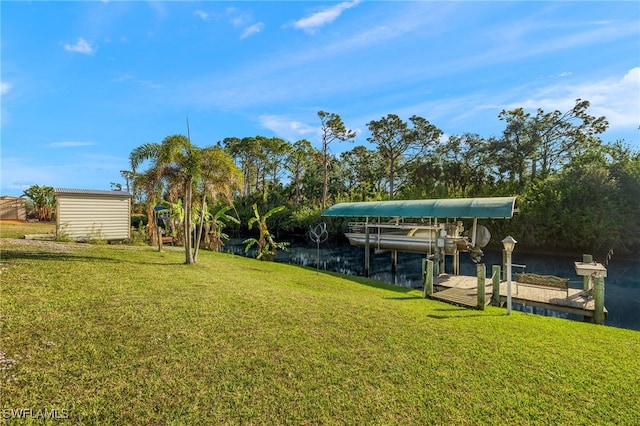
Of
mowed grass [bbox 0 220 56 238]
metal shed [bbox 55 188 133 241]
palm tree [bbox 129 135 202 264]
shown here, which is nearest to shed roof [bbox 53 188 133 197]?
metal shed [bbox 55 188 133 241]

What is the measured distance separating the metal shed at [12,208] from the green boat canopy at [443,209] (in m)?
29.8

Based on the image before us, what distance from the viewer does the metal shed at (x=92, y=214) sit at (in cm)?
1488

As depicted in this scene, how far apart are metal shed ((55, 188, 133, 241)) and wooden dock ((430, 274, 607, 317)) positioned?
16.1 m

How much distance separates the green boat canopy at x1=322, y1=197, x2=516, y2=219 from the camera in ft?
41.4

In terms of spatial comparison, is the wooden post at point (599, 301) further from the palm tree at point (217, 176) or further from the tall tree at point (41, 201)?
the tall tree at point (41, 201)

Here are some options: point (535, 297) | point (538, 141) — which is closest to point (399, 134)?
point (538, 141)

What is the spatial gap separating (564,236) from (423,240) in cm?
1673

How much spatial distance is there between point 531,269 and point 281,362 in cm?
2153

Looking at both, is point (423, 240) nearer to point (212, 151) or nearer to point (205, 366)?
point (212, 151)

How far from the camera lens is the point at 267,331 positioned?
16.9 feet

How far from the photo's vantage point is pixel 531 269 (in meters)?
20.3

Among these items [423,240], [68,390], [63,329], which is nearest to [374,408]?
[68,390]

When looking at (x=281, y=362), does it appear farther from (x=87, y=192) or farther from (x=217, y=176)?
(x=87, y=192)

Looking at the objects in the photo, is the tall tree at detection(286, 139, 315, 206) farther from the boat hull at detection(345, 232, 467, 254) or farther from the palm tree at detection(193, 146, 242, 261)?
the palm tree at detection(193, 146, 242, 261)
